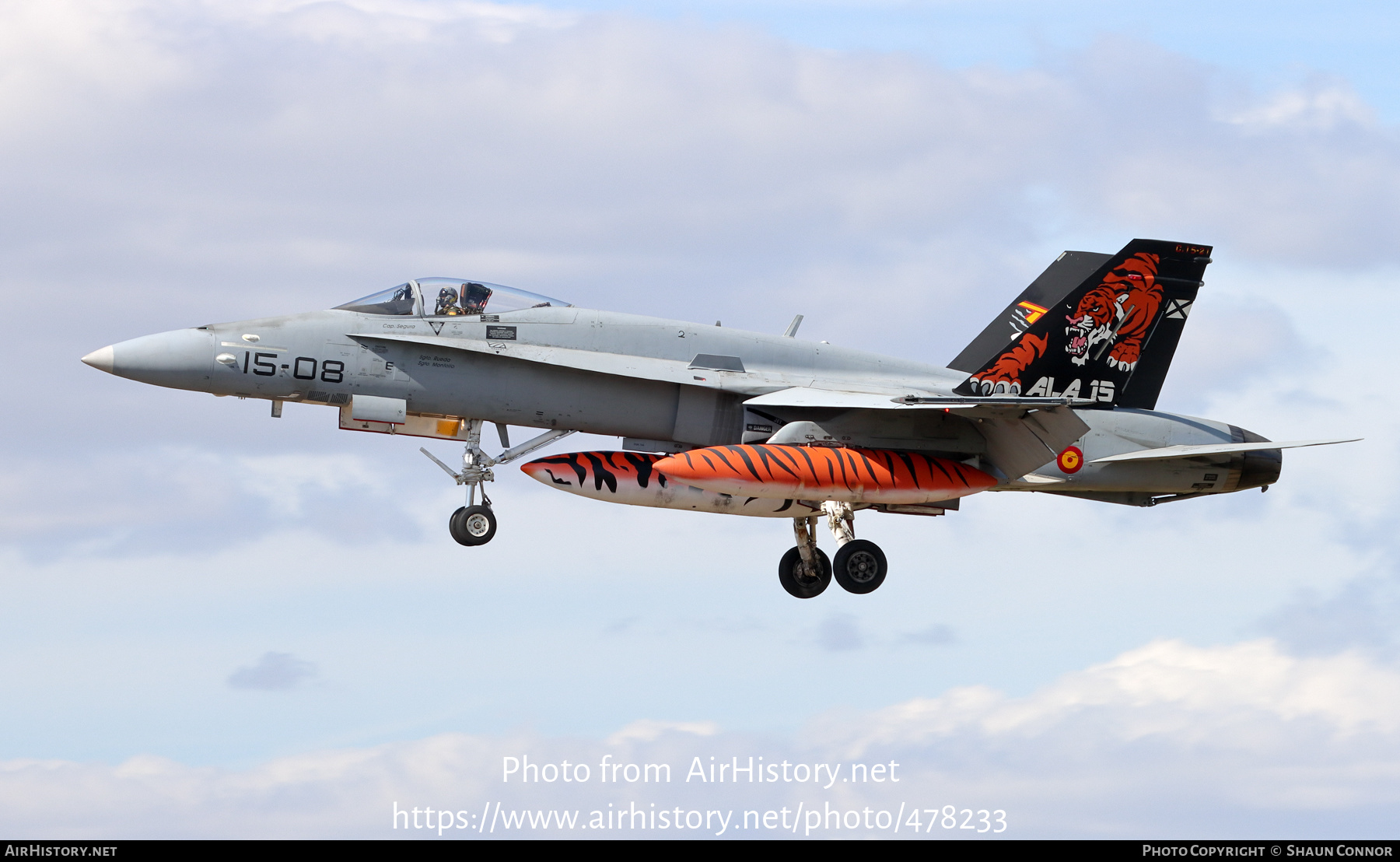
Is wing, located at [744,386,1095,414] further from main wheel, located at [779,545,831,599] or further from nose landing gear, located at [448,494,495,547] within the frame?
nose landing gear, located at [448,494,495,547]

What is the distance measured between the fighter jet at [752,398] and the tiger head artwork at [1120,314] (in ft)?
0.08

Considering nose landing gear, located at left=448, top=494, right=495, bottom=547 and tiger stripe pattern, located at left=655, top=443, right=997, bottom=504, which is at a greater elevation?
tiger stripe pattern, located at left=655, top=443, right=997, bottom=504

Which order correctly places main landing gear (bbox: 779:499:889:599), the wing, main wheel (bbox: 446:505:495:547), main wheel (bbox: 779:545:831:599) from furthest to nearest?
main wheel (bbox: 779:545:831:599) → main landing gear (bbox: 779:499:889:599) → main wheel (bbox: 446:505:495:547) → the wing

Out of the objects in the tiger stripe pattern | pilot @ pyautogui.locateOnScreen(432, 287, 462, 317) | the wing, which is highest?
pilot @ pyautogui.locateOnScreen(432, 287, 462, 317)

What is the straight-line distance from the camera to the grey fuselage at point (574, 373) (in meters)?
20.7

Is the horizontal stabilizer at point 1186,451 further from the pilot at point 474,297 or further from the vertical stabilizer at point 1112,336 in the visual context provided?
the pilot at point 474,297

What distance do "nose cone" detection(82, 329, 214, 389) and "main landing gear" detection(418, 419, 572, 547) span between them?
9.39 ft

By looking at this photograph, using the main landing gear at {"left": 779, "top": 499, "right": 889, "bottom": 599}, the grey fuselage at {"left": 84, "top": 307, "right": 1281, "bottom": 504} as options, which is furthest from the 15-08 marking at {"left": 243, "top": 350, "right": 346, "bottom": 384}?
the main landing gear at {"left": 779, "top": 499, "right": 889, "bottom": 599}

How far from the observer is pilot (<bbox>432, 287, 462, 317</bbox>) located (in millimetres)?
21484

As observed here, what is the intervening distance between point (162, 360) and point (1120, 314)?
1233 centimetres

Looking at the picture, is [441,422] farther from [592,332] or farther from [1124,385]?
[1124,385]

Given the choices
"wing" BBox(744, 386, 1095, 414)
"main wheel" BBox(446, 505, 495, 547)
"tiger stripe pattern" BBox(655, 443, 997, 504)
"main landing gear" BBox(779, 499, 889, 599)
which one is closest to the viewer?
"tiger stripe pattern" BBox(655, 443, 997, 504)

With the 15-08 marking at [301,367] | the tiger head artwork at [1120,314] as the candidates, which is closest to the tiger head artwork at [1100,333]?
the tiger head artwork at [1120,314]

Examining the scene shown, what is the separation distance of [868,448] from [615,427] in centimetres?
323
